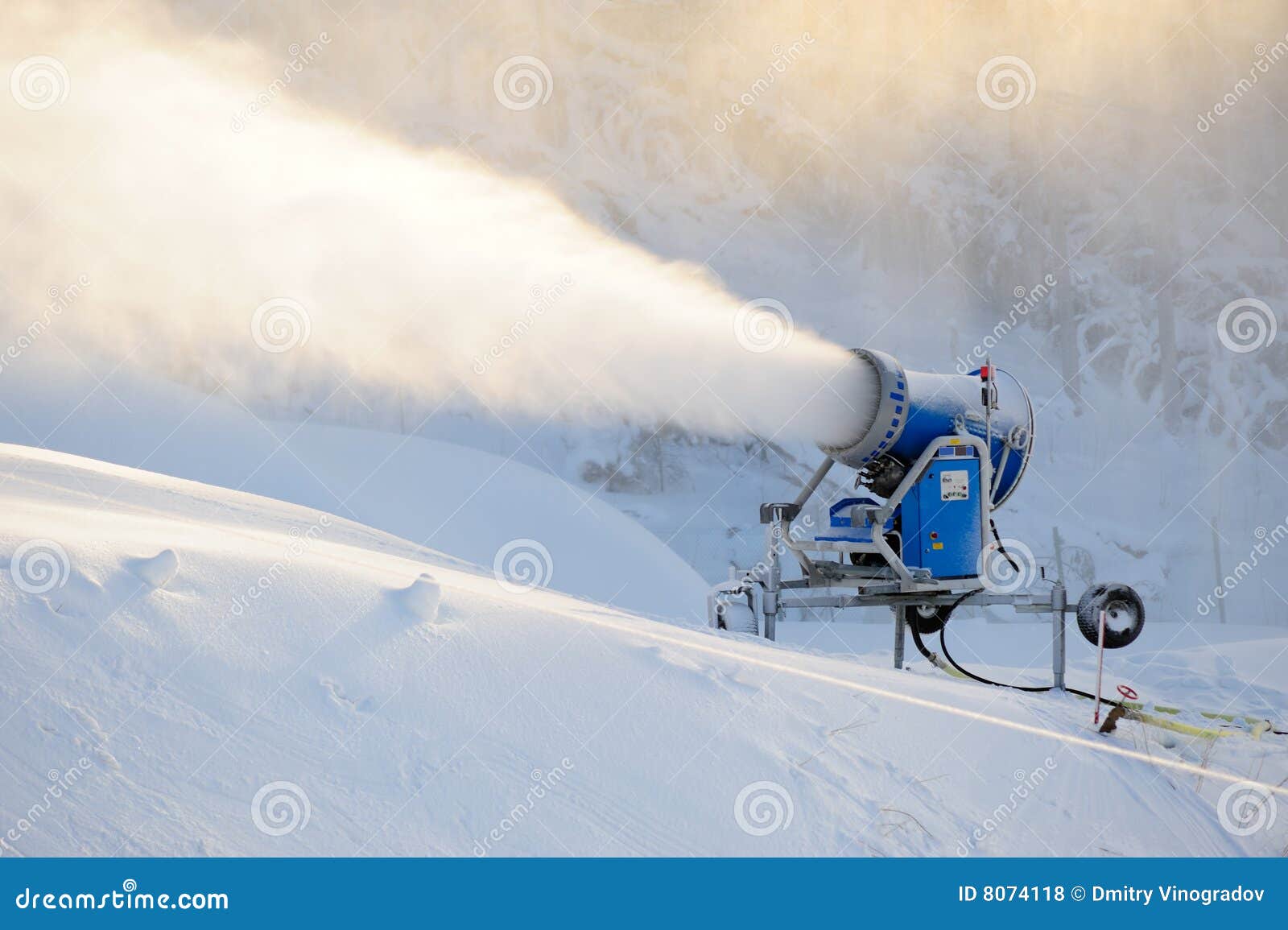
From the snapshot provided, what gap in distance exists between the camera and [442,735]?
345 centimetres

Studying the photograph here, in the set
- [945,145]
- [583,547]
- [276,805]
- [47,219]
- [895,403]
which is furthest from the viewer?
[945,145]

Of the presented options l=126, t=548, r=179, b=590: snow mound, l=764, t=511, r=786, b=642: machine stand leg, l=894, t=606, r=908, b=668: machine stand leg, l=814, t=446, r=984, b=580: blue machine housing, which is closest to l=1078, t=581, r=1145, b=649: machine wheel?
l=814, t=446, r=984, b=580: blue machine housing

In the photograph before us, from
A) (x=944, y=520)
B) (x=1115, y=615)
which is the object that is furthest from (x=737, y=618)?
(x=1115, y=615)

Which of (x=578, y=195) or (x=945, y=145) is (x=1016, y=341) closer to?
(x=945, y=145)

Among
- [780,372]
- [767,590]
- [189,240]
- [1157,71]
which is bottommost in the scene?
[189,240]

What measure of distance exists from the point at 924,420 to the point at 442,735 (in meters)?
4.80

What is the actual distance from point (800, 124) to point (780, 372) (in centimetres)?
3058

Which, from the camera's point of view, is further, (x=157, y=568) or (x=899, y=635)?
(x=899, y=635)

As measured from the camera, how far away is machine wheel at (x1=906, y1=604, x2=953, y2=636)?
8305mm

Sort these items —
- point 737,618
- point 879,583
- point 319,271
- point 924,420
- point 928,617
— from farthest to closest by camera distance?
point 319,271 → point 928,617 → point 879,583 → point 737,618 → point 924,420

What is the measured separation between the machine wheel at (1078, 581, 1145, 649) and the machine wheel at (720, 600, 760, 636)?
2.34 metres

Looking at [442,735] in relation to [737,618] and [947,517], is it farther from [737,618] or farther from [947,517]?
[947,517]

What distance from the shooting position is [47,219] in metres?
17.8

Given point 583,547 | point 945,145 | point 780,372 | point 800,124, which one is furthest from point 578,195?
point 780,372
